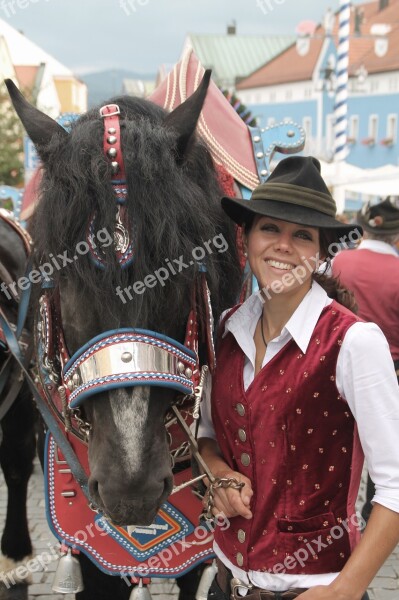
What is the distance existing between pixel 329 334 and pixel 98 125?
Answer: 847 mm

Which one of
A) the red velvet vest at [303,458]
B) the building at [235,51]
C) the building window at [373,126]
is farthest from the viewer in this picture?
the building at [235,51]

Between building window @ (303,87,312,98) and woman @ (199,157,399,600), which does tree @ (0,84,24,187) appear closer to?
building window @ (303,87,312,98)

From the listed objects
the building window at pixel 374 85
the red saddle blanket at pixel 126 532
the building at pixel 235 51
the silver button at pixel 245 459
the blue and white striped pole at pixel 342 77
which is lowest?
the red saddle blanket at pixel 126 532

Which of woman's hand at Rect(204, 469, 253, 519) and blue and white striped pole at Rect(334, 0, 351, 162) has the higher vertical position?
blue and white striped pole at Rect(334, 0, 351, 162)

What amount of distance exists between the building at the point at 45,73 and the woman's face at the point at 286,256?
37.6 m

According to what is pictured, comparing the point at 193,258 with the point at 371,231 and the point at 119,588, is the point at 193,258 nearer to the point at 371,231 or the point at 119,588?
the point at 119,588

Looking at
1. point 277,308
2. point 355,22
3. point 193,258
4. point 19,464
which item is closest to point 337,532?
point 277,308

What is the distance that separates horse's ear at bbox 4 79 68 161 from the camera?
6.66ft

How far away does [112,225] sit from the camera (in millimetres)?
1780

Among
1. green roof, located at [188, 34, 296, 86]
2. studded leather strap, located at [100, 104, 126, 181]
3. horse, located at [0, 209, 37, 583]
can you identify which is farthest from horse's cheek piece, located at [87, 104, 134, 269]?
green roof, located at [188, 34, 296, 86]

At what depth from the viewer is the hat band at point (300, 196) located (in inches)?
70.4

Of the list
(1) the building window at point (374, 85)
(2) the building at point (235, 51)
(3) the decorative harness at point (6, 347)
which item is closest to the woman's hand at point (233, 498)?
(3) the decorative harness at point (6, 347)

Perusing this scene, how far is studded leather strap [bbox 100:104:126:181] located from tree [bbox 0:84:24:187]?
2208 cm

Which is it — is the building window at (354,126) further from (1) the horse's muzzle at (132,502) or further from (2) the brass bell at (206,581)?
(1) the horse's muzzle at (132,502)
